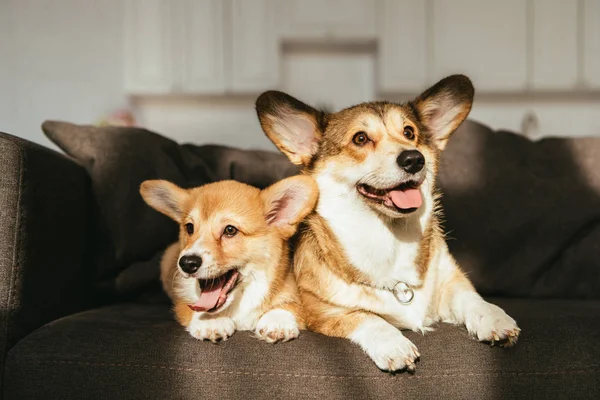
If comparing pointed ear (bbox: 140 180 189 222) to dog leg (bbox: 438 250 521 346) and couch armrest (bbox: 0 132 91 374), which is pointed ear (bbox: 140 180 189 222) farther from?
dog leg (bbox: 438 250 521 346)

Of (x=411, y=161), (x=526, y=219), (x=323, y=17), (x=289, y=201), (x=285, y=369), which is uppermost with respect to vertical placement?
(x=323, y=17)

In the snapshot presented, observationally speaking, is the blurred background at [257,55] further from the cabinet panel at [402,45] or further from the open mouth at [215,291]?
the open mouth at [215,291]

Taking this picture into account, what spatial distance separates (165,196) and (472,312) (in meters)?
0.97

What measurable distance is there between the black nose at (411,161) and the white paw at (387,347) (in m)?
0.41

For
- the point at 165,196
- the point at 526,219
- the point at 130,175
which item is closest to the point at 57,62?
the point at 130,175

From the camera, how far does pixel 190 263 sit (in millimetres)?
1256

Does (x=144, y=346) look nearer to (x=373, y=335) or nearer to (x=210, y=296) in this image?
(x=210, y=296)

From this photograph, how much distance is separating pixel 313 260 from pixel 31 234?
31.2 inches

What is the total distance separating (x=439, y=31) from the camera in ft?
11.6

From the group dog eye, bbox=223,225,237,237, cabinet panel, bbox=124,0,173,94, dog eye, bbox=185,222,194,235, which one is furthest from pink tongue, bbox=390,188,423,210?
cabinet panel, bbox=124,0,173,94

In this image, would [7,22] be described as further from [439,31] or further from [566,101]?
[566,101]

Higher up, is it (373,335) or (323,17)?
(323,17)

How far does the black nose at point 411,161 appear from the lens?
1271 millimetres

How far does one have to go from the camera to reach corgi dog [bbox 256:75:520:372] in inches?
52.3
